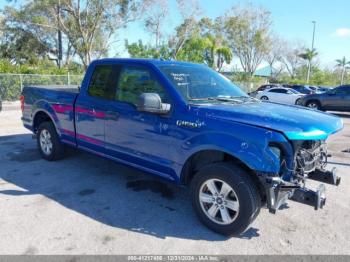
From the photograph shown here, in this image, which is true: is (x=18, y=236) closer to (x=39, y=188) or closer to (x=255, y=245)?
(x=39, y=188)

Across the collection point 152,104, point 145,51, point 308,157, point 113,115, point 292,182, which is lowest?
point 292,182

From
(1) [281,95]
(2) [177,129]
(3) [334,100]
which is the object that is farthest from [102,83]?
(1) [281,95]

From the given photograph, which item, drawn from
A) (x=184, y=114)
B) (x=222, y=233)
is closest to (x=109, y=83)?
(x=184, y=114)

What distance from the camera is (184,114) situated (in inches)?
146

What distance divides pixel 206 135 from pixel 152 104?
0.74 m

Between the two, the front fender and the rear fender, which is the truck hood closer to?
the front fender

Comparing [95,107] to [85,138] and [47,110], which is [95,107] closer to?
[85,138]

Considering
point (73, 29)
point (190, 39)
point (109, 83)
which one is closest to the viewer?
point (109, 83)

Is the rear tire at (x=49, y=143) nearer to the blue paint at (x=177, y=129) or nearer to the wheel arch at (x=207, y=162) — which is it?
the blue paint at (x=177, y=129)

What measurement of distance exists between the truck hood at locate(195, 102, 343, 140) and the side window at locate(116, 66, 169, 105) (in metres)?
0.71

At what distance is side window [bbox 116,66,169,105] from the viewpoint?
410 centimetres

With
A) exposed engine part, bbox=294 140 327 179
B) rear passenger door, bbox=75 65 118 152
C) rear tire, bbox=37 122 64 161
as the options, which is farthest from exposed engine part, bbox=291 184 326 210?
rear tire, bbox=37 122 64 161

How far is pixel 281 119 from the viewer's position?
3354 millimetres

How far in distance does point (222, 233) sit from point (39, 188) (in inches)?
113
